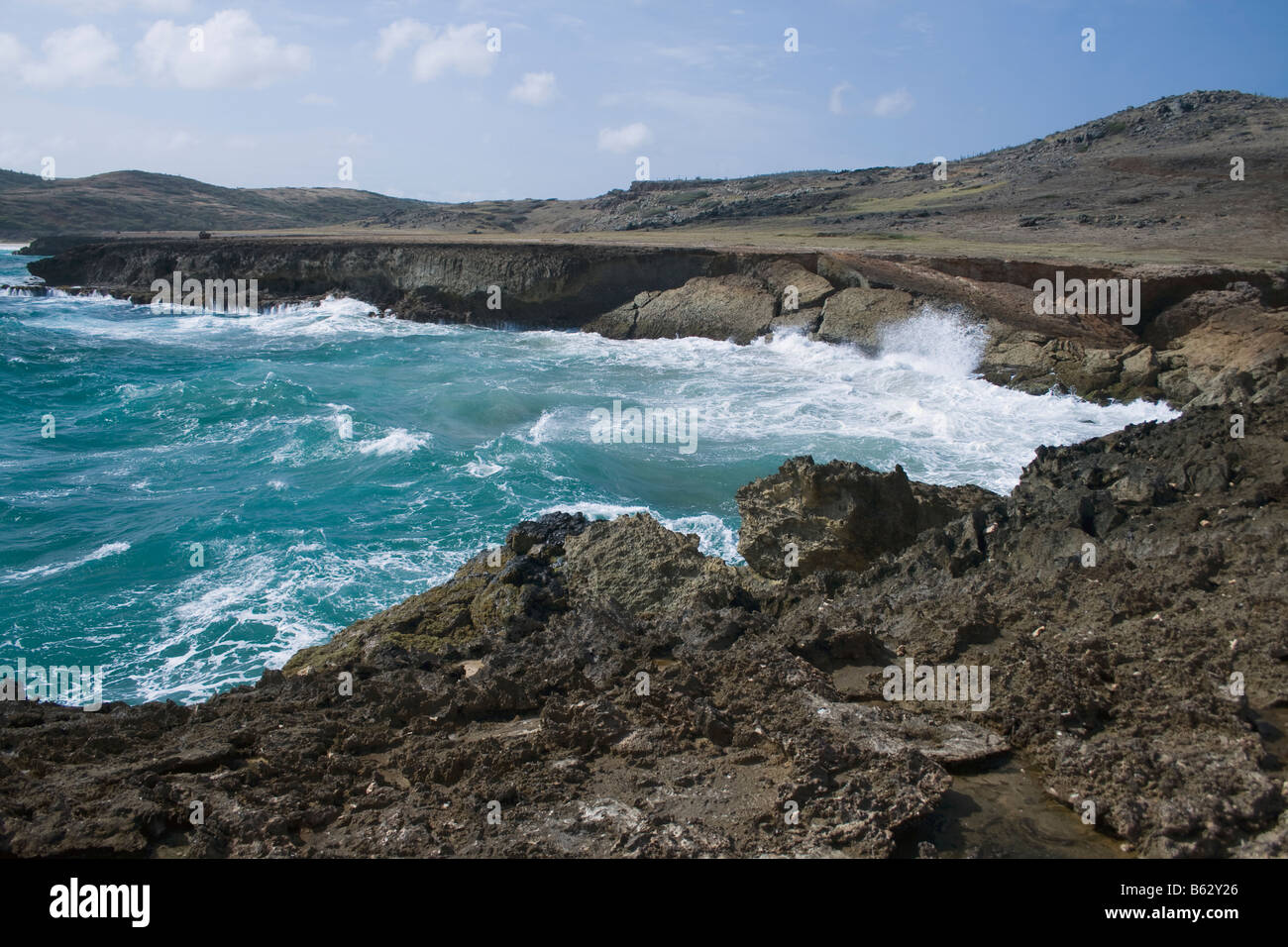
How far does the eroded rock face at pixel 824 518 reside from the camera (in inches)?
382

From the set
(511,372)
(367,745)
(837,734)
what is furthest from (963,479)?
(511,372)

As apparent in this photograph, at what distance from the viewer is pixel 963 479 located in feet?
50.6

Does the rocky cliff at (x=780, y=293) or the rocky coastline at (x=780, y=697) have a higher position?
the rocky cliff at (x=780, y=293)

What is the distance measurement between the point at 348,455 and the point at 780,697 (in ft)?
46.2

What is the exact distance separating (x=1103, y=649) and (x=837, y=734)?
6.49ft

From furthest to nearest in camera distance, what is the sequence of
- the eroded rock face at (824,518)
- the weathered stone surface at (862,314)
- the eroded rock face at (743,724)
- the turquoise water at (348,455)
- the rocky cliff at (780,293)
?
the weathered stone surface at (862,314)
the rocky cliff at (780,293)
the turquoise water at (348,455)
the eroded rock face at (824,518)
the eroded rock face at (743,724)

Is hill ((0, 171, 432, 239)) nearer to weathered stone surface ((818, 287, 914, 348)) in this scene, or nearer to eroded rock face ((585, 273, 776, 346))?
eroded rock face ((585, 273, 776, 346))

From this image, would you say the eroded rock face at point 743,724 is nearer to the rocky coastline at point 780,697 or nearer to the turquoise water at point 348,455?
the rocky coastline at point 780,697

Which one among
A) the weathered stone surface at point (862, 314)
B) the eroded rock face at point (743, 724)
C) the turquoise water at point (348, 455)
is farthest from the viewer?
the weathered stone surface at point (862, 314)

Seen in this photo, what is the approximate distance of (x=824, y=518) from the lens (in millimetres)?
9711

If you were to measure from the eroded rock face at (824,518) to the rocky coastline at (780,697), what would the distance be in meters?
0.03

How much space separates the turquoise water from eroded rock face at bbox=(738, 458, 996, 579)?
2643 millimetres

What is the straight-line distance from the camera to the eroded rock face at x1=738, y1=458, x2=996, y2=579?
9703mm

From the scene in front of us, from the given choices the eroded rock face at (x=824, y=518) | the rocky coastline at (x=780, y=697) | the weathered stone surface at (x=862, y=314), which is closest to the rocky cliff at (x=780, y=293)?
the weathered stone surface at (x=862, y=314)
